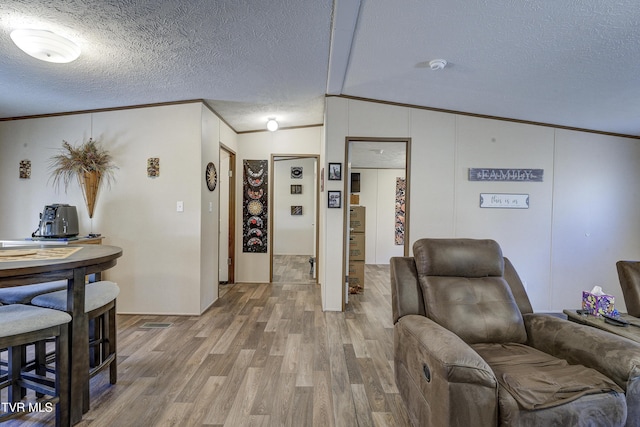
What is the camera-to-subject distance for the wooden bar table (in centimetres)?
158

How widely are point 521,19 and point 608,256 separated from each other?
3.54m

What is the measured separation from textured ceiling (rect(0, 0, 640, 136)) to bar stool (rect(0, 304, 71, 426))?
1.80m

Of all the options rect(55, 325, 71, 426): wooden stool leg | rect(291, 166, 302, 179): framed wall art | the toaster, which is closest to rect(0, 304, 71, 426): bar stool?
rect(55, 325, 71, 426): wooden stool leg

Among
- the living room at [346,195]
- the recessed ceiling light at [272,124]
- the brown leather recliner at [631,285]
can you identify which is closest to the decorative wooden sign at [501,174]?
the living room at [346,195]

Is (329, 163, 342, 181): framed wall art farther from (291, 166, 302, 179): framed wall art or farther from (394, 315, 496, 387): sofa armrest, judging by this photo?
(291, 166, 302, 179): framed wall art

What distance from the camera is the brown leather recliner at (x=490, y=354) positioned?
1290mm

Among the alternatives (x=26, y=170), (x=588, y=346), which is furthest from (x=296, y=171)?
(x=588, y=346)

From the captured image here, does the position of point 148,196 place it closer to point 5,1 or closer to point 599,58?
point 5,1

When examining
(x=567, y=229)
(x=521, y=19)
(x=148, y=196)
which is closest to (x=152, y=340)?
(x=148, y=196)

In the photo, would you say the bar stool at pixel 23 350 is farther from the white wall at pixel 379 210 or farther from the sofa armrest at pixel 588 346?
the white wall at pixel 379 210

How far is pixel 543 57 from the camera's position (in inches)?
94.2

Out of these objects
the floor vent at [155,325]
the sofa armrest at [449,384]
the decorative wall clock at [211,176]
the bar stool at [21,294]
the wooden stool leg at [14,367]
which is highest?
the decorative wall clock at [211,176]

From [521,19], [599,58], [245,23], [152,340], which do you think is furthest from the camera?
[152,340]

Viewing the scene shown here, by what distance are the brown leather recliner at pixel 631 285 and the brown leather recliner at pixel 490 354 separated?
761 millimetres
